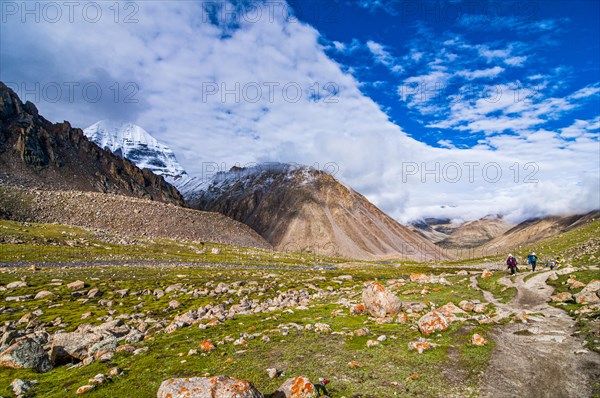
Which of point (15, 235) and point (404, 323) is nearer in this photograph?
point (404, 323)

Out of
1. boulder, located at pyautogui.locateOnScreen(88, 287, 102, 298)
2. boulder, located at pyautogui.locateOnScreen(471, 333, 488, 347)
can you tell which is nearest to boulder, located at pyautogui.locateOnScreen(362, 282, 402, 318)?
boulder, located at pyautogui.locateOnScreen(471, 333, 488, 347)

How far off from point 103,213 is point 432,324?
17580 centimetres

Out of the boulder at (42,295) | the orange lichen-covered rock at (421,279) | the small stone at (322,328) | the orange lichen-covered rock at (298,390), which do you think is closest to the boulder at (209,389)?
the orange lichen-covered rock at (298,390)

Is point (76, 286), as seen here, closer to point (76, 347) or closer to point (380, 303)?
point (76, 347)

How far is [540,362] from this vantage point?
17.2 m

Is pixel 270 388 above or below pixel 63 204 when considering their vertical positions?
below

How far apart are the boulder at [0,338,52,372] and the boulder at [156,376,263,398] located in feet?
46.0

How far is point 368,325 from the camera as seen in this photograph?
2538 centimetres

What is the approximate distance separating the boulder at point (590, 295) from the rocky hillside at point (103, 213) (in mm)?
159632

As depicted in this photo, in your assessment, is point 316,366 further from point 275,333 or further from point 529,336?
point 529,336

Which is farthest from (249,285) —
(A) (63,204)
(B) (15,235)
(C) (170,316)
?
(A) (63,204)

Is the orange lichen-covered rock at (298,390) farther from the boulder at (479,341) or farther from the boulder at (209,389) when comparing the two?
the boulder at (479,341)

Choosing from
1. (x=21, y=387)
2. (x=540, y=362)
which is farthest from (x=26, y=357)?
(x=540, y=362)

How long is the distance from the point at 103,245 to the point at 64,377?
111 metres
